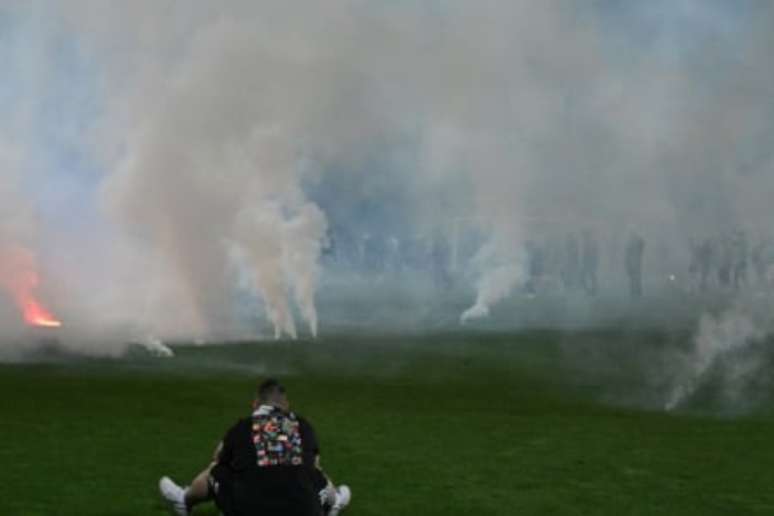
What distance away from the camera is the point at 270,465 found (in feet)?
25.9

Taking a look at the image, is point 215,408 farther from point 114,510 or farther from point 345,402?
point 114,510

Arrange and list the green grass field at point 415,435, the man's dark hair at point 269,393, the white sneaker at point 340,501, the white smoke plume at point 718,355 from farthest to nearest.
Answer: the white smoke plume at point 718,355, the green grass field at point 415,435, the white sneaker at point 340,501, the man's dark hair at point 269,393

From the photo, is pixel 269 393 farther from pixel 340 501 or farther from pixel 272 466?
pixel 340 501

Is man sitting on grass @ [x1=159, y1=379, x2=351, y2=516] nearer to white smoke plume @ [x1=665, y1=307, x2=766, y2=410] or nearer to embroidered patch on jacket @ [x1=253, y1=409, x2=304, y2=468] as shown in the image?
embroidered patch on jacket @ [x1=253, y1=409, x2=304, y2=468]

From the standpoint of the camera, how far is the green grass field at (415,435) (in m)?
11.4

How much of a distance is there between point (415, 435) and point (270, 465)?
26.2ft

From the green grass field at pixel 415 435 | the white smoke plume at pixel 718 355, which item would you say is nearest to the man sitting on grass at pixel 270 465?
the green grass field at pixel 415 435

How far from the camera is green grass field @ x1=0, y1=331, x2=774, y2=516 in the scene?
1143cm

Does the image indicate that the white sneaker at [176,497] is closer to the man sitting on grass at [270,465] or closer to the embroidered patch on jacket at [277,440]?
the man sitting on grass at [270,465]

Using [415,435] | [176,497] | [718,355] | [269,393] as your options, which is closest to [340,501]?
[176,497]

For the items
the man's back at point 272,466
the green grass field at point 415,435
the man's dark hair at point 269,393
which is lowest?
the green grass field at point 415,435

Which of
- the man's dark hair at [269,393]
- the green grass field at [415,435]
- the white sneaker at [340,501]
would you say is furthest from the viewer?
the green grass field at [415,435]

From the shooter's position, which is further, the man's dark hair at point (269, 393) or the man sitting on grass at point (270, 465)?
the man's dark hair at point (269, 393)

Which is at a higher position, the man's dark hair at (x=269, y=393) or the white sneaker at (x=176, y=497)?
the man's dark hair at (x=269, y=393)
